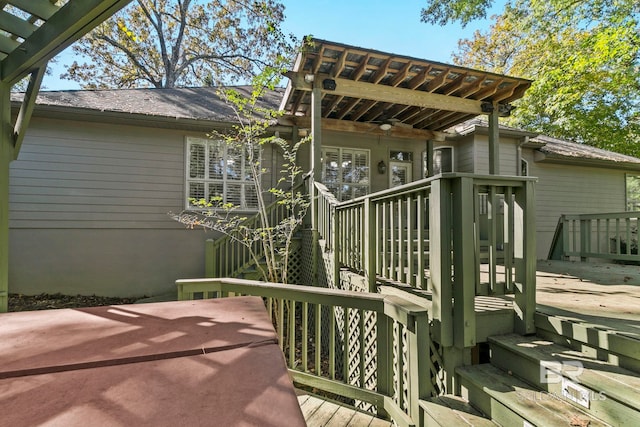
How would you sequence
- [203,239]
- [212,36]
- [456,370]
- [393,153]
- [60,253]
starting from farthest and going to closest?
[212,36], [393,153], [203,239], [60,253], [456,370]

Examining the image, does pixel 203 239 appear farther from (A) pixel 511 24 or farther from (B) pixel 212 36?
(A) pixel 511 24

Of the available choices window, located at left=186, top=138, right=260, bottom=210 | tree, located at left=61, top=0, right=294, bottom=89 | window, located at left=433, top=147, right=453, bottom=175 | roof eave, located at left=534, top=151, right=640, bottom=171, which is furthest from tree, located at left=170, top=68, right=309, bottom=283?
tree, located at left=61, top=0, right=294, bottom=89

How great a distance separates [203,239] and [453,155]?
7.29 m

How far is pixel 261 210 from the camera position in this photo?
5148mm

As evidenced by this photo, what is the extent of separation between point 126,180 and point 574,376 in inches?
298

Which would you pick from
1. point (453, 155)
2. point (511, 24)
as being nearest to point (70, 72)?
point (453, 155)

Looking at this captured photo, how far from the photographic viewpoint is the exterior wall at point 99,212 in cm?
601

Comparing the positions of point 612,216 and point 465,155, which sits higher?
point 465,155

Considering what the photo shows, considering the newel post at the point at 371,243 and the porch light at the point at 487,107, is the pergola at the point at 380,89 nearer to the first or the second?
the porch light at the point at 487,107

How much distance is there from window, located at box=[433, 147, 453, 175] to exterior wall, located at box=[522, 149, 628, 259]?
7.22 ft

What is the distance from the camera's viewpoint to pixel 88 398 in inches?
31.4

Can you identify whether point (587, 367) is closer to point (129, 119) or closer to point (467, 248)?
point (467, 248)

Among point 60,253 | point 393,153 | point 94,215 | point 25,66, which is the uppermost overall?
point 393,153

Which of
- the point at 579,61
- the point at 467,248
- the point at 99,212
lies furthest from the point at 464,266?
the point at 579,61
